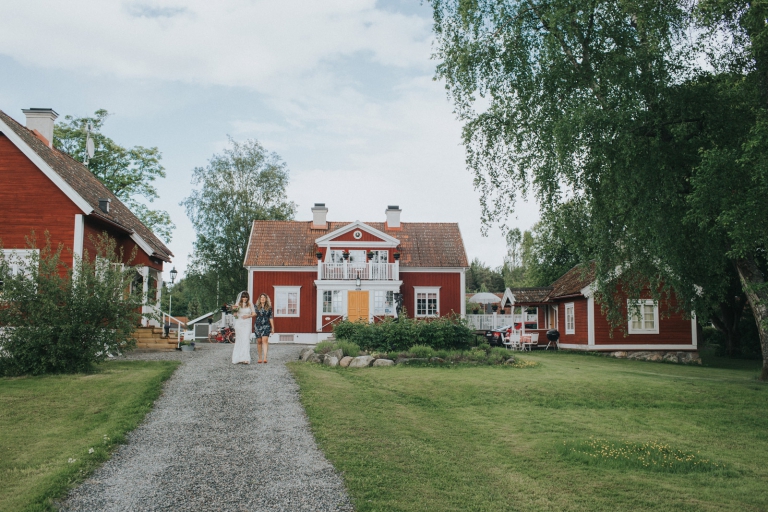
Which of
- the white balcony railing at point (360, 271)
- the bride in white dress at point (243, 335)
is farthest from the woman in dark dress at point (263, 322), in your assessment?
the white balcony railing at point (360, 271)

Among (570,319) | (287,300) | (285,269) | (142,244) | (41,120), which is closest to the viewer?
(142,244)

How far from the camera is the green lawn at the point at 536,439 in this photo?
6527 mm

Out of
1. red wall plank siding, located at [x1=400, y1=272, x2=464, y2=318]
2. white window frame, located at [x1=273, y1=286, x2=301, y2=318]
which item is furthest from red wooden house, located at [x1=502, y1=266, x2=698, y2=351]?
white window frame, located at [x1=273, y1=286, x2=301, y2=318]

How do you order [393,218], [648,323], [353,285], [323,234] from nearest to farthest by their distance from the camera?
1. [648,323]
2. [353,285]
3. [323,234]
4. [393,218]

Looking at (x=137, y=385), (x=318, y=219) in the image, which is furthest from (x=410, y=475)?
(x=318, y=219)

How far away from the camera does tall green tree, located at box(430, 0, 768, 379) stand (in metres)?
11.7

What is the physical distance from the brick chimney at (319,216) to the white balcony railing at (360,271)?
381 centimetres

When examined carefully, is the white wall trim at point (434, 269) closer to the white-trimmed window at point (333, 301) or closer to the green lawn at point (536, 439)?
the white-trimmed window at point (333, 301)

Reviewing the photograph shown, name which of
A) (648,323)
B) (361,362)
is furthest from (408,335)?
(648,323)

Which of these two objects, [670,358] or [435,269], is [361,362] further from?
[435,269]

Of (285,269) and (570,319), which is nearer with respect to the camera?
(570,319)

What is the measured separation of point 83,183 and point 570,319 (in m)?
20.6

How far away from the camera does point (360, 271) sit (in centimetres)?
2916

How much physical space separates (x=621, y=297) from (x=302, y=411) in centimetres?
1927
